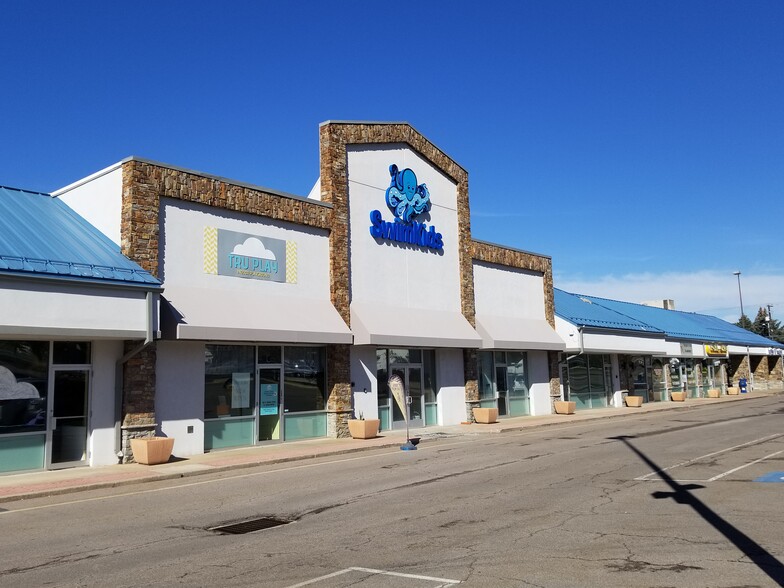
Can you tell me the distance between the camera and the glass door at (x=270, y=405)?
20.8 m

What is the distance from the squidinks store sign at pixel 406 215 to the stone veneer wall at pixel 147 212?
20.3 ft

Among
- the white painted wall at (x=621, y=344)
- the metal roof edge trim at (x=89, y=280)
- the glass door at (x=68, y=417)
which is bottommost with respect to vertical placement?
the glass door at (x=68, y=417)

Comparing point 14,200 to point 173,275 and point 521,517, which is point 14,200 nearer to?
point 173,275

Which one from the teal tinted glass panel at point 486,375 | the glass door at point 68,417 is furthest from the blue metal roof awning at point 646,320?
the glass door at point 68,417

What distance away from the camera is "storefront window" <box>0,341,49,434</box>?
15.6 metres

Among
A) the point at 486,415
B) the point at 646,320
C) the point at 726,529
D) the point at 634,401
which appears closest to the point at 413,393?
the point at 486,415

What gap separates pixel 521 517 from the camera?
9711mm

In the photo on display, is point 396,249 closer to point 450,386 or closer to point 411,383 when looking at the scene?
point 411,383

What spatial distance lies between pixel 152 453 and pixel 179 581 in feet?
33.7

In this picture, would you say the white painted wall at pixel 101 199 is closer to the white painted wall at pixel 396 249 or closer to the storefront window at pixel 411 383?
the white painted wall at pixel 396 249

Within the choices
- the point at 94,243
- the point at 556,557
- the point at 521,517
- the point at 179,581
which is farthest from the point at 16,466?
the point at 556,557

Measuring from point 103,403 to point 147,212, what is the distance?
486 centimetres

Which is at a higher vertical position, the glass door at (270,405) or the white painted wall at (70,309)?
the white painted wall at (70,309)

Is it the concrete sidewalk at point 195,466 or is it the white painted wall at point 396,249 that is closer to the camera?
the concrete sidewalk at point 195,466
